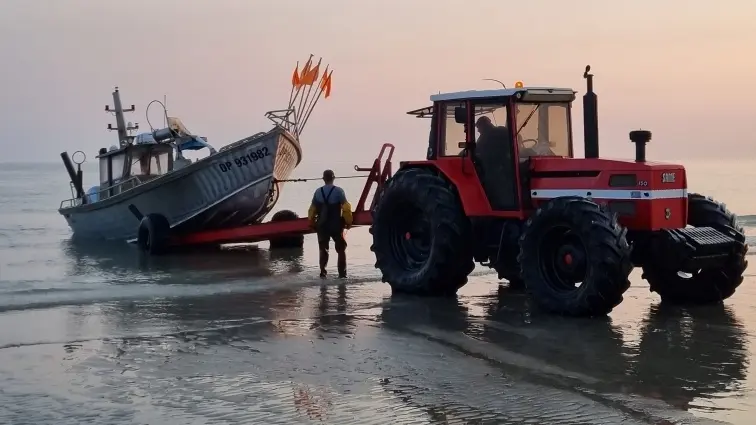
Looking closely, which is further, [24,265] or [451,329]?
[24,265]

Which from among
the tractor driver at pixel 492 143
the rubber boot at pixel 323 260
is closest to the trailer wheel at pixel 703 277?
the tractor driver at pixel 492 143

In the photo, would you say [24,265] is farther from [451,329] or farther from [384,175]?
[451,329]

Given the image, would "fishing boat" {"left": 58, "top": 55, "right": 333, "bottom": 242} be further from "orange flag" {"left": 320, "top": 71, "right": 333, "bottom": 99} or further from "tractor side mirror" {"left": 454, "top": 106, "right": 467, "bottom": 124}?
"tractor side mirror" {"left": 454, "top": 106, "right": 467, "bottom": 124}

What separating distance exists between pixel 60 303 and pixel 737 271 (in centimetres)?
715

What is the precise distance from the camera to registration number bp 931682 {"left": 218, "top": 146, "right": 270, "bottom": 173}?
1839cm

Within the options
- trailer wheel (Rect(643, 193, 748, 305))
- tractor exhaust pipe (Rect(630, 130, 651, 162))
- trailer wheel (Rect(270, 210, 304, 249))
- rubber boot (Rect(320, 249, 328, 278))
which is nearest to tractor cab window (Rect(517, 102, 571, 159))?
tractor exhaust pipe (Rect(630, 130, 651, 162))

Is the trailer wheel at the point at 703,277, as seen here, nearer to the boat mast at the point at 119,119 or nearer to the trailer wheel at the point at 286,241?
the trailer wheel at the point at 286,241

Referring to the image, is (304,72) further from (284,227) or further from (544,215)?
(544,215)

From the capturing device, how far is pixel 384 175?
14141 mm

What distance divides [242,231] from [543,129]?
23.2 ft

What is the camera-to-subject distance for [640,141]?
997 centimetres

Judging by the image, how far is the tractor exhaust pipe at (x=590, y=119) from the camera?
1016 centimetres

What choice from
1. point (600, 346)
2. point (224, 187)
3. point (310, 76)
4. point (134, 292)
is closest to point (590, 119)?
point (600, 346)

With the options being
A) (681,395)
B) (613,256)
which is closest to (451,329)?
(613,256)
